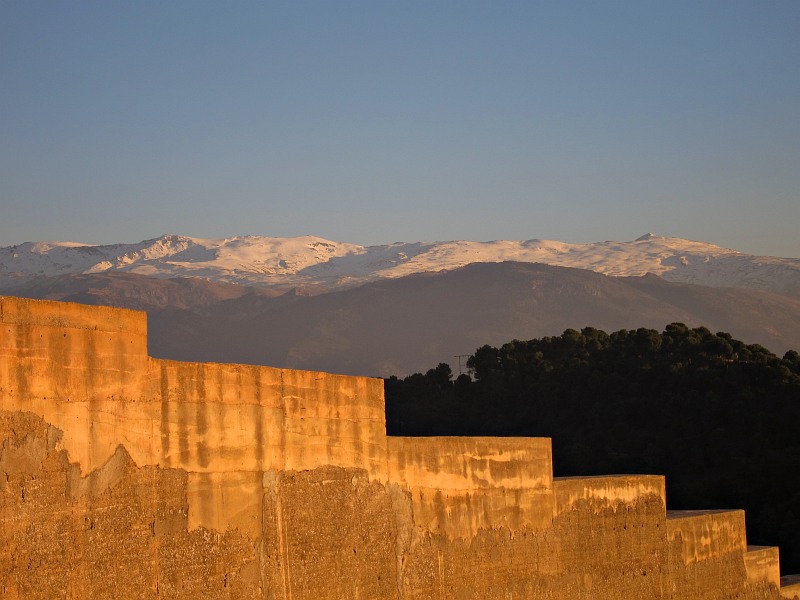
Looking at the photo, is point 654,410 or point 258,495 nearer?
point 258,495

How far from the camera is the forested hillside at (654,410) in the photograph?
120 feet

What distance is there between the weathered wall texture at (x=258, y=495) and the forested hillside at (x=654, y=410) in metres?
14.2

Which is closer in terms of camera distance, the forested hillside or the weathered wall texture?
the weathered wall texture

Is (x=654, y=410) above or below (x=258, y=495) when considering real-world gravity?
below

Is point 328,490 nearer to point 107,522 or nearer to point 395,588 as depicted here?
point 395,588

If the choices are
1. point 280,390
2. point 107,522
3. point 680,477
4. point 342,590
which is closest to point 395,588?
point 342,590

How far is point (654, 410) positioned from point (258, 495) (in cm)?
2895

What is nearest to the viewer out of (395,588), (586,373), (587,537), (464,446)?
(395,588)

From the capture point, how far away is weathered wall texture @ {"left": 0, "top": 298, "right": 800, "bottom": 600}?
1287 centimetres

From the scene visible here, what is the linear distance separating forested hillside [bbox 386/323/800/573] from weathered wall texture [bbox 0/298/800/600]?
46.5 feet

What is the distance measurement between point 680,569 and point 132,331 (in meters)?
13.3

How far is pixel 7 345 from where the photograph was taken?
1270 cm

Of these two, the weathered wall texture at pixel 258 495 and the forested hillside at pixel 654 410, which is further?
the forested hillside at pixel 654 410

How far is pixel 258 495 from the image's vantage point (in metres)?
15.6
